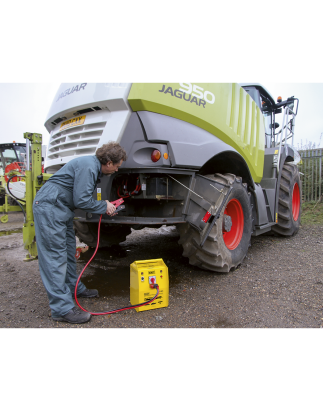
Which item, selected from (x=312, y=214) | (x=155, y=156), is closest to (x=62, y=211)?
(x=155, y=156)

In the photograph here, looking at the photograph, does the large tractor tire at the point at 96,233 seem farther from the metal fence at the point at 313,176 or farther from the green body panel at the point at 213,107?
the metal fence at the point at 313,176

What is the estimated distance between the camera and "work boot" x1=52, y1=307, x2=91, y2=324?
2.32m

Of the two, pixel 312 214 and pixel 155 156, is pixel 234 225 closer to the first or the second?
pixel 155 156

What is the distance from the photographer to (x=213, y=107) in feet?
9.93

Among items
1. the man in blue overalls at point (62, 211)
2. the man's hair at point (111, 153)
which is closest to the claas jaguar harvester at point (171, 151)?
the man's hair at point (111, 153)

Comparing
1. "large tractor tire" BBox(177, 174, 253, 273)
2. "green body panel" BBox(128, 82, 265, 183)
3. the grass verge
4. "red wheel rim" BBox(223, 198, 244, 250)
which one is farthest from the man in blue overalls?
the grass verge

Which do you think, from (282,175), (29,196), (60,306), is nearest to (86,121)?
(29,196)

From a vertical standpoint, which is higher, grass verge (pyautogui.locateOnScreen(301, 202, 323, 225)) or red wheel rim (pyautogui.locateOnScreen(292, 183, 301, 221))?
red wheel rim (pyautogui.locateOnScreen(292, 183, 301, 221))

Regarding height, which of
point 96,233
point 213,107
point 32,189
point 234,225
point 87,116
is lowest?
point 96,233

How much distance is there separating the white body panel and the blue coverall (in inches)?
17.2

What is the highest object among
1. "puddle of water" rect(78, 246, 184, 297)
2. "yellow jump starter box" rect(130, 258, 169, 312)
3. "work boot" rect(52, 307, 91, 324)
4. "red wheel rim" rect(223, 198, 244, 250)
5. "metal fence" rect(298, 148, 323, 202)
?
"metal fence" rect(298, 148, 323, 202)

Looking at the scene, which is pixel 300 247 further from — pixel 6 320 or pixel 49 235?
pixel 6 320

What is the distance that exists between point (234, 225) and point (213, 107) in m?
1.55

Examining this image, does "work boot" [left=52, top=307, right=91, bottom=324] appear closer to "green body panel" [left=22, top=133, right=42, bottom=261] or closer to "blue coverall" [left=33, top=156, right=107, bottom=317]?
"blue coverall" [left=33, top=156, right=107, bottom=317]
